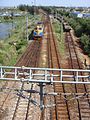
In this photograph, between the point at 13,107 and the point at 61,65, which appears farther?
the point at 61,65

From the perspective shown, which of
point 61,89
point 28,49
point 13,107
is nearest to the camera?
point 13,107

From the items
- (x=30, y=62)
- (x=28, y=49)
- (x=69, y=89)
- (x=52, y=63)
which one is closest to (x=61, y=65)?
(x=52, y=63)

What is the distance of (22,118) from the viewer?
1491 centimetres

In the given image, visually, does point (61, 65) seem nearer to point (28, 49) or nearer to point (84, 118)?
point (28, 49)

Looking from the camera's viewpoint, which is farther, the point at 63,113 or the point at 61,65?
the point at 61,65

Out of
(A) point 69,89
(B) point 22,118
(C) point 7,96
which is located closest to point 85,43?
(A) point 69,89

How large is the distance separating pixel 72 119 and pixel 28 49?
2256 cm

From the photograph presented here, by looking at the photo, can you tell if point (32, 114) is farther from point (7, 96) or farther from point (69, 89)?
point (69, 89)

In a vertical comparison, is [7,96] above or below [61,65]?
above

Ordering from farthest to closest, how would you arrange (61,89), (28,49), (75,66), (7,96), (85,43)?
(85,43), (28,49), (75,66), (61,89), (7,96)

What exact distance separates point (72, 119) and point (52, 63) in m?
13.3

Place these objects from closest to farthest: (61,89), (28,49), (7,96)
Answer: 1. (7,96)
2. (61,89)
3. (28,49)

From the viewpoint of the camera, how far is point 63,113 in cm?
1566

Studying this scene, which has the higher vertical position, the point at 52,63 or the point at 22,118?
the point at 22,118
